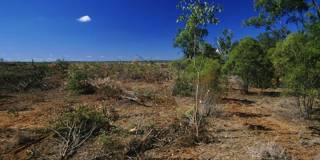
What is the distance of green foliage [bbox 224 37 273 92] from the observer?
59.3 ft

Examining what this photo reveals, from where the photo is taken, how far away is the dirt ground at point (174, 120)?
7477 millimetres

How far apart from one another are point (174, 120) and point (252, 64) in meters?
9.28

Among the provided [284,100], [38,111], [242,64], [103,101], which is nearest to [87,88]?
[103,101]

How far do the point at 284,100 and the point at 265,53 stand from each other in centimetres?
514

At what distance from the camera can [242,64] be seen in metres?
18.2

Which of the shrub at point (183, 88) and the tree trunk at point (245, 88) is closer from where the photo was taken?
the shrub at point (183, 88)

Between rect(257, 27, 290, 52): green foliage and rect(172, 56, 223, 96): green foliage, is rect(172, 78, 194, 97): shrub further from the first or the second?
rect(257, 27, 290, 52): green foliage

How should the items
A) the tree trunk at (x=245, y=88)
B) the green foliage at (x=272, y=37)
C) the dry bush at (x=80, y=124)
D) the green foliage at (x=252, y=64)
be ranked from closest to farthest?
1. the dry bush at (x=80, y=124)
2. the green foliage at (x=252, y=64)
3. the tree trunk at (x=245, y=88)
4. the green foliage at (x=272, y=37)

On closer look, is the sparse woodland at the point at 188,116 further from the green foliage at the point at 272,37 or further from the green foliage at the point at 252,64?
the green foliage at the point at 272,37

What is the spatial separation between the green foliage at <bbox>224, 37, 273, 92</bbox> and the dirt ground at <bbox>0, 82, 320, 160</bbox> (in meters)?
1.89

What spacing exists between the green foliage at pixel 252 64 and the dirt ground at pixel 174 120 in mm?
1886

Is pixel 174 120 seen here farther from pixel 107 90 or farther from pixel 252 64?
pixel 252 64

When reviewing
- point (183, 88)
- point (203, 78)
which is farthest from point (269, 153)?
point (183, 88)

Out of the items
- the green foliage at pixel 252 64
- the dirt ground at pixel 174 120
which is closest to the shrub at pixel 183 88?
the dirt ground at pixel 174 120
